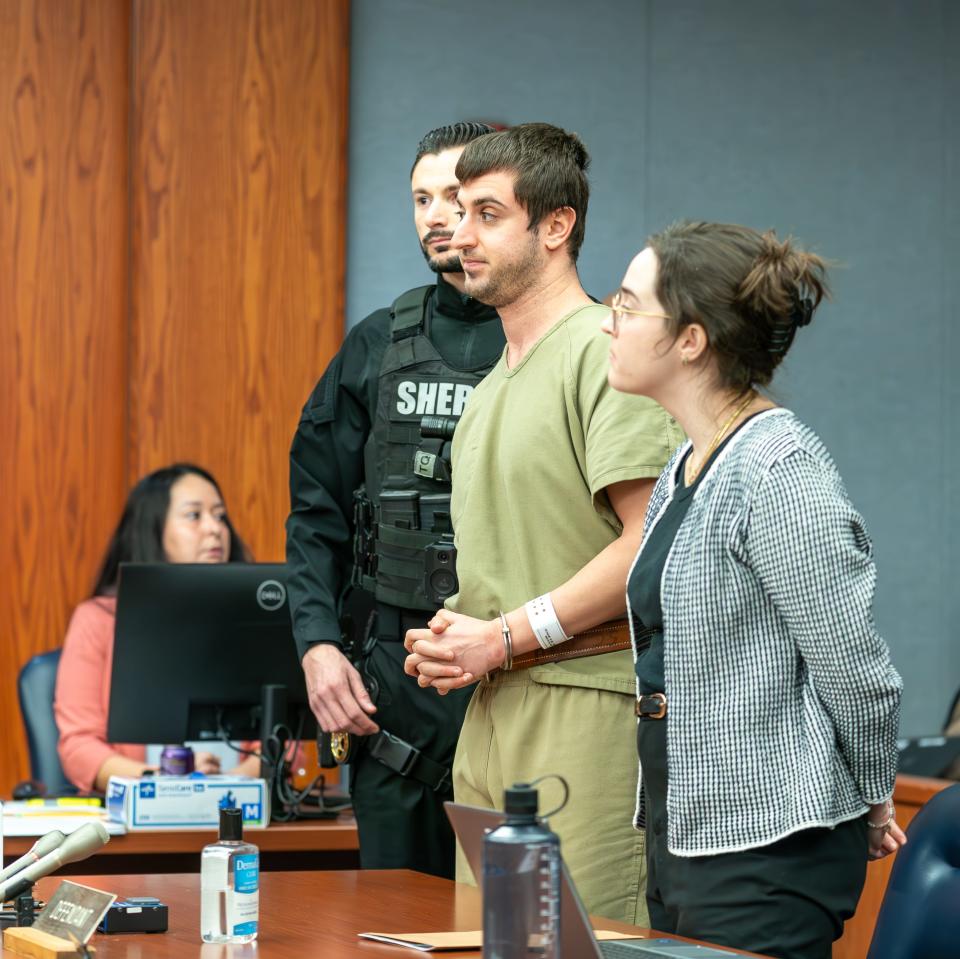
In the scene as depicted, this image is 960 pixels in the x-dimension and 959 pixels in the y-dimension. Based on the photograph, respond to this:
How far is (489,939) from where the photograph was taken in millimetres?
1271

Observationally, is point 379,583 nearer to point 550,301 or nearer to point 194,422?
point 550,301

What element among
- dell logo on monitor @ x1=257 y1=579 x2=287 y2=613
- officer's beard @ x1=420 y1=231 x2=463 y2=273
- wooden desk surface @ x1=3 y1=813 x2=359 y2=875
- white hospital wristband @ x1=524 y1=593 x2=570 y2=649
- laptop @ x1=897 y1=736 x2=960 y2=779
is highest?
officer's beard @ x1=420 y1=231 x2=463 y2=273

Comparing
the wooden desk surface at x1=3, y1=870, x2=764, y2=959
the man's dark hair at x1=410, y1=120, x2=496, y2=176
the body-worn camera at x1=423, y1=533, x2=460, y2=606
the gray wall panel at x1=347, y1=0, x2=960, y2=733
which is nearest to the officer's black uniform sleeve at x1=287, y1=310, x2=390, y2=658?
the man's dark hair at x1=410, y1=120, x2=496, y2=176

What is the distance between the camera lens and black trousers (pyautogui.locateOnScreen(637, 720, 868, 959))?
160 centimetres

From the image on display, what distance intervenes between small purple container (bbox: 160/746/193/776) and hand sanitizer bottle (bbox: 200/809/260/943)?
4.92 ft

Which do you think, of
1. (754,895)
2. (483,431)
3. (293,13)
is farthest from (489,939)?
(293,13)

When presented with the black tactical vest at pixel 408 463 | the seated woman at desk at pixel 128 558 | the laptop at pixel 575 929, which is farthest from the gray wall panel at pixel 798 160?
the laptop at pixel 575 929

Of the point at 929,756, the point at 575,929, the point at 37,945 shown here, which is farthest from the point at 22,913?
the point at 929,756

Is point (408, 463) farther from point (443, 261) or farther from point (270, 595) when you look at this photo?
point (270, 595)

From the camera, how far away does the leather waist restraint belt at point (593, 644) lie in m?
2.13

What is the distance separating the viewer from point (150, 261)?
4426mm

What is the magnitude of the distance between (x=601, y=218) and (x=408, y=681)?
8.44ft

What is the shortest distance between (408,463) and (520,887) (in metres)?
1.41

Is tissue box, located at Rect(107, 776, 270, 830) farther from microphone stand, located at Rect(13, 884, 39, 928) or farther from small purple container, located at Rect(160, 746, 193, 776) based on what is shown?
microphone stand, located at Rect(13, 884, 39, 928)
